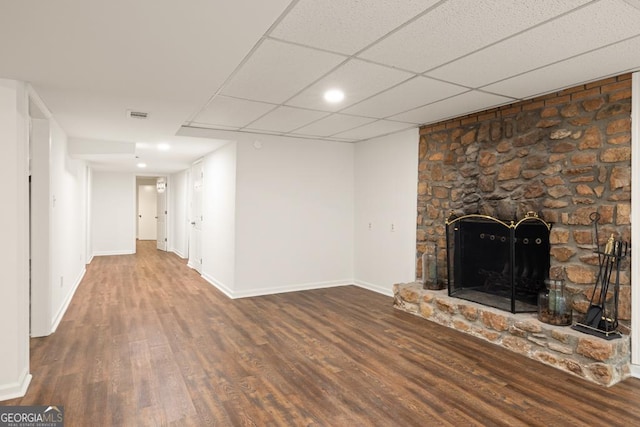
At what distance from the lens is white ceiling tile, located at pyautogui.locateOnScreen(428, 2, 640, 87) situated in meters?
2.06

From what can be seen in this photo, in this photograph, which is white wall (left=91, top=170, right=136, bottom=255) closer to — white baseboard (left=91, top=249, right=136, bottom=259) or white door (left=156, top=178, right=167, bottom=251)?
white baseboard (left=91, top=249, right=136, bottom=259)

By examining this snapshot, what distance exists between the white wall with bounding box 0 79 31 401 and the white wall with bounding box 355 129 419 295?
14.1ft

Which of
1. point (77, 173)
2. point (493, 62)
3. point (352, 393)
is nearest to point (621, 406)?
point (352, 393)

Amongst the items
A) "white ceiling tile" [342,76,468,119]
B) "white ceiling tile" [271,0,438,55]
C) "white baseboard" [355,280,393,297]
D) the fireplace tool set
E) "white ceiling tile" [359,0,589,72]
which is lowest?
"white baseboard" [355,280,393,297]

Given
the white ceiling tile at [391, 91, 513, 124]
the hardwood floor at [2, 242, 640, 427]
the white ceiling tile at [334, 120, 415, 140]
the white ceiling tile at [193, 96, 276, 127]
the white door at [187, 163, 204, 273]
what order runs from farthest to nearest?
the white door at [187, 163, 204, 273] → the white ceiling tile at [334, 120, 415, 140] → the white ceiling tile at [193, 96, 276, 127] → the white ceiling tile at [391, 91, 513, 124] → the hardwood floor at [2, 242, 640, 427]

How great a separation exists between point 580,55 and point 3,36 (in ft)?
12.1

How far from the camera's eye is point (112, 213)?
10094 millimetres

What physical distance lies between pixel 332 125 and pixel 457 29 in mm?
2788

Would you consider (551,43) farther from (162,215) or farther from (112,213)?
(162,215)

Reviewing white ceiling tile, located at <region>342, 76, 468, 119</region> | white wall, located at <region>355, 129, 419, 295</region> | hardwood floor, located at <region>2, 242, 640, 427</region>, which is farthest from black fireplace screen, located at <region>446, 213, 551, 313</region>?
white ceiling tile, located at <region>342, 76, 468, 119</region>

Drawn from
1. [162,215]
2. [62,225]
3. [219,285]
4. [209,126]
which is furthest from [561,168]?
[162,215]

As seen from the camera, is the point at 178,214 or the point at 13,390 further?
the point at 178,214

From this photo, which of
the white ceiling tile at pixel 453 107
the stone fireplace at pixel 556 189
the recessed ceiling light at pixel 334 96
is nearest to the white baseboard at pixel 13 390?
the recessed ceiling light at pixel 334 96

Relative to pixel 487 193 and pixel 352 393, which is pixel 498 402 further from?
pixel 487 193
